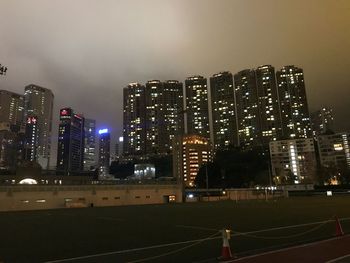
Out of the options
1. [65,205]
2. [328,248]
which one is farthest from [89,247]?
[65,205]

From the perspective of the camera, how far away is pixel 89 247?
48.8 ft

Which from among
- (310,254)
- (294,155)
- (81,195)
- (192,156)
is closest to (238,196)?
(81,195)

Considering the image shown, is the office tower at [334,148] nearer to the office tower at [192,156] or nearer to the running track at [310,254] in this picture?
the office tower at [192,156]

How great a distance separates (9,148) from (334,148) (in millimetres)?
157380

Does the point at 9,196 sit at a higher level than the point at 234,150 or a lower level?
lower

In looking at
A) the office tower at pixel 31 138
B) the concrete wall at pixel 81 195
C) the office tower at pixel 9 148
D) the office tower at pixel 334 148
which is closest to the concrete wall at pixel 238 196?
the concrete wall at pixel 81 195

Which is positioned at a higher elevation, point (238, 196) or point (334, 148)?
point (334, 148)

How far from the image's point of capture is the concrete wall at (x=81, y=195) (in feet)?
194

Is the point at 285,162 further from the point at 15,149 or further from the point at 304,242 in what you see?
the point at 304,242

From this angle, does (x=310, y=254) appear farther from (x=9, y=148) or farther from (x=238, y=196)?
(x=9, y=148)

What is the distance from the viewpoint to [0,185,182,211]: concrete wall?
59.2 m

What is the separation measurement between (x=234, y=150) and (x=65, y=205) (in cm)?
9716

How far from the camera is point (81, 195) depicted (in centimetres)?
6881

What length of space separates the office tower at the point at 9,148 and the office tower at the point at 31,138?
174 inches
